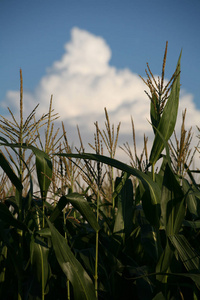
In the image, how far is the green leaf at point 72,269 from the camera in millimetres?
1306

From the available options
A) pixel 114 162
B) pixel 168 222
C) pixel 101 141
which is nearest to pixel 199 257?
pixel 168 222

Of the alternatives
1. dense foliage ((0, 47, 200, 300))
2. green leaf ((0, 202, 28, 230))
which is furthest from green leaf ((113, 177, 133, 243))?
green leaf ((0, 202, 28, 230))

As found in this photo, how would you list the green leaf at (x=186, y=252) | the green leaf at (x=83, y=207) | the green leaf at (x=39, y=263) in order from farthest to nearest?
1. the green leaf at (x=39, y=263)
2. the green leaf at (x=83, y=207)
3. the green leaf at (x=186, y=252)

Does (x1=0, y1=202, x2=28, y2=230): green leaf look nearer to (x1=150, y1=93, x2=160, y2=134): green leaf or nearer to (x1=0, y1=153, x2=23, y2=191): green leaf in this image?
(x1=0, y1=153, x2=23, y2=191): green leaf

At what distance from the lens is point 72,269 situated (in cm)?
133

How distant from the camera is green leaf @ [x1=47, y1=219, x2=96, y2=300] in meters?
1.31

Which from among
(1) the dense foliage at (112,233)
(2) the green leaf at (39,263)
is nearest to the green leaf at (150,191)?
(1) the dense foliage at (112,233)

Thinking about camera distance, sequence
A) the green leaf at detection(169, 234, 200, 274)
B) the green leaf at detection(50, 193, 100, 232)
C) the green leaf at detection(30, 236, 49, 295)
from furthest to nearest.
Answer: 1. the green leaf at detection(30, 236, 49, 295)
2. the green leaf at detection(50, 193, 100, 232)
3. the green leaf at detection(169, 234, 200, 274)

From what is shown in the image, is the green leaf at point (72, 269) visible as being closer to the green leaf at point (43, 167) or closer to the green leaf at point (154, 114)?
the green leaf at point (43, 167)

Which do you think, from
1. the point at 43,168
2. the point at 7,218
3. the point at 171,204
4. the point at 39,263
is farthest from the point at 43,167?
the point at 171,204

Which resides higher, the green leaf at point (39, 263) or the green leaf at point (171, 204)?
the green leaf at point (171, 204)

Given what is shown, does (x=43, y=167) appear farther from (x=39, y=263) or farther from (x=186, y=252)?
(x=186, y=252)

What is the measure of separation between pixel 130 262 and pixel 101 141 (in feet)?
2.28

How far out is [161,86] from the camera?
4.59 feet
